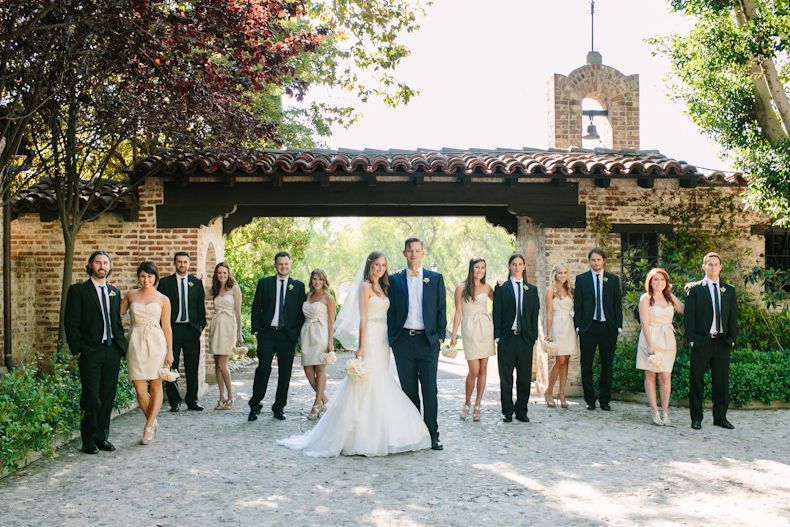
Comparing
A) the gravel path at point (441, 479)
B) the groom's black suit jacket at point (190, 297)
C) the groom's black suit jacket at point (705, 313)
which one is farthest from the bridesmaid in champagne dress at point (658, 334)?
the groom's black suit jacket at point (190, 297)

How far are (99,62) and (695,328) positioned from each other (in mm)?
7299

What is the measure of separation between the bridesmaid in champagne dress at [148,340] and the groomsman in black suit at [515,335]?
3.75 metres

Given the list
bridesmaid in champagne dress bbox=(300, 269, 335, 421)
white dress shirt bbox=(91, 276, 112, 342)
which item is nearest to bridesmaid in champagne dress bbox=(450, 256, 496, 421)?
bridesmaid in champagne dress bbox=(300, 269, 335, 421)

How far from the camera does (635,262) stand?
9.98m

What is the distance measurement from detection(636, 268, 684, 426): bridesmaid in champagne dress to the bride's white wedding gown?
291 cm

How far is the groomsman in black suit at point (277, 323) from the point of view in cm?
792

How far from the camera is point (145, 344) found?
6.44 meters

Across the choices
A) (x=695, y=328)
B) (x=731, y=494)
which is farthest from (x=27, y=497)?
(x=695, y=328)

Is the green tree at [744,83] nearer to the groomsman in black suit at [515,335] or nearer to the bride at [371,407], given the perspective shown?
the groomsman in black suit at [515,335]

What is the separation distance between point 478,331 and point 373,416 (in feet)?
7.29

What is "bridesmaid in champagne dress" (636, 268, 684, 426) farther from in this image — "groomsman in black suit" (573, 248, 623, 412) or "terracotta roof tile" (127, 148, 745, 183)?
"terracotta roof tile" (127, 148, 745, 183)

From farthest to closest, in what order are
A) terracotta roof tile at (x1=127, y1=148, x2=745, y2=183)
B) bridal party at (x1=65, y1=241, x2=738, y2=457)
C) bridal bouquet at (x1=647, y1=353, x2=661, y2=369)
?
terracotta roof tile at (x1=127, y1=148, x2=745, y2=183) < bridal bouquet at (x1=647, y1=353, x2=661, y2=369) < bridal party at (x1=65, y1=241, x2=738, y2=457)

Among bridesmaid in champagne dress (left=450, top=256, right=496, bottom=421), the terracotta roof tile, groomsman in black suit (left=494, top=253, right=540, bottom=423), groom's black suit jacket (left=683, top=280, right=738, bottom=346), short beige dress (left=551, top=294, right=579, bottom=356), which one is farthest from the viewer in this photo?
the terracotta roof tile

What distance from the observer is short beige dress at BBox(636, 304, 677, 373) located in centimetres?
750
